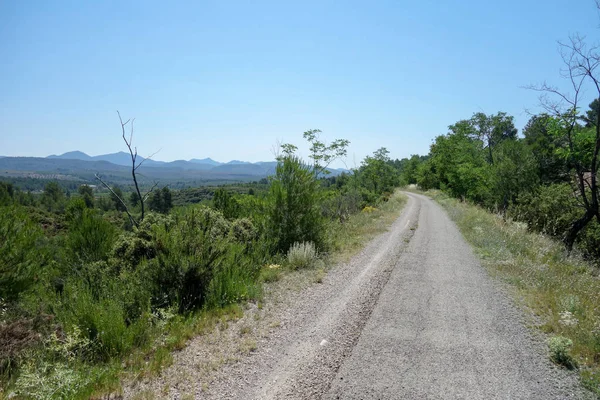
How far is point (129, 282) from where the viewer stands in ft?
20.9

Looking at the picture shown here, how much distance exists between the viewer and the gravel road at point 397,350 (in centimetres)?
392

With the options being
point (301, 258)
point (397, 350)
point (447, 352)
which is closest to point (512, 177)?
point (301, 258)

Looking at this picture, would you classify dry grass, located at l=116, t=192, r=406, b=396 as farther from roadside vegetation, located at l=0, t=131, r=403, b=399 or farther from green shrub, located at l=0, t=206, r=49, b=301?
green shrub, located at l=0, t=206, r=49, b=301

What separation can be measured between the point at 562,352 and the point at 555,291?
3210mm

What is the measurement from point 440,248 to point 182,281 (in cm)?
973

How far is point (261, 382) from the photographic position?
4102 mm

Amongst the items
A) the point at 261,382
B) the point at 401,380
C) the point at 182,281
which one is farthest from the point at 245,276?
the point at 401,380

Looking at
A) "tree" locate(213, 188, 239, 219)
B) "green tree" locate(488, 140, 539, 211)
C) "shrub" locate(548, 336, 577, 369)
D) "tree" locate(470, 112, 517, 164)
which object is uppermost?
"tree" locate(470, 112, 517, 164)

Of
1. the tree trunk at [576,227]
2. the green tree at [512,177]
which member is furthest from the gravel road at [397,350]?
the green tree at [512,177]

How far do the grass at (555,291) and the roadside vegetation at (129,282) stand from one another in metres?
5.01

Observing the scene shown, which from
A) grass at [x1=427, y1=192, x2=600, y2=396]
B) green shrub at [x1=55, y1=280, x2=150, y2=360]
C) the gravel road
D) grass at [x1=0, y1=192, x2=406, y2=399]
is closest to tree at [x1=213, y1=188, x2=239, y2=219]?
grass at [x1=0, y1=192, x2=406, y2=399]

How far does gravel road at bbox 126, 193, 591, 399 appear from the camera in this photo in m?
3.92

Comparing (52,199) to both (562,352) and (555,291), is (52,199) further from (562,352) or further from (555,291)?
(562,352)

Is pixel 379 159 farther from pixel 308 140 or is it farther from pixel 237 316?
pixel 237 316
